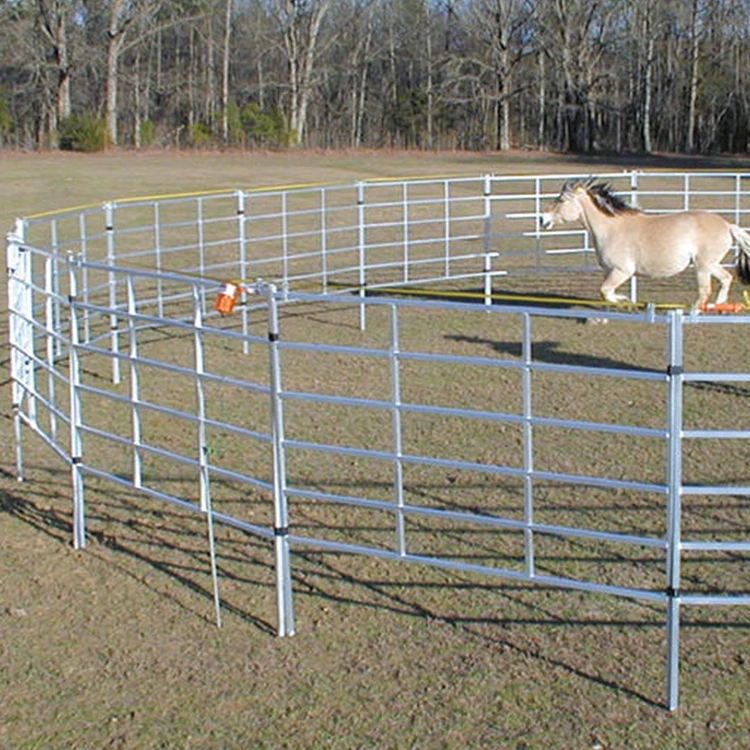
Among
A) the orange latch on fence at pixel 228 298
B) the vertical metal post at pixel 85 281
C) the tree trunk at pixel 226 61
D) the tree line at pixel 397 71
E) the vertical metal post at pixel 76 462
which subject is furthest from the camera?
A: the tree trunk at pixel 226 61

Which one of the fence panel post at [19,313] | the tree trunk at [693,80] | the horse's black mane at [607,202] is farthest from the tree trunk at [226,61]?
the fence panel post at [19,313]

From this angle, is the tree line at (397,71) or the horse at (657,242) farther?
the tree line at (397,71)

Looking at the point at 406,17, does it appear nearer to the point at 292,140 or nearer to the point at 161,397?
the point at 292,140

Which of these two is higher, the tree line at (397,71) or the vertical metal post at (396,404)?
the tree line at (397,71)

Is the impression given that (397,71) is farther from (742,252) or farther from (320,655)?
(320,655)

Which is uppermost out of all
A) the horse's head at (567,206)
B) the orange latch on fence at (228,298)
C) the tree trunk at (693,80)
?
the tree trunk at (693,80)

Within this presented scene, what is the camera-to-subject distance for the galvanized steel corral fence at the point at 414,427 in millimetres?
5488

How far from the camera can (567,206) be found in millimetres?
13570

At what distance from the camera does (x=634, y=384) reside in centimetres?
1066

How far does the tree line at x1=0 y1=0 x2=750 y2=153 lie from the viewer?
178ft

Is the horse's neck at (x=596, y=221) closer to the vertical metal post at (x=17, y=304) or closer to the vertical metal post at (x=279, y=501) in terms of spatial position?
the vertical metal post at (x=17, y=304)

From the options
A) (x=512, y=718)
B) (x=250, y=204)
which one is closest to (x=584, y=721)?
(x=512, y=718)

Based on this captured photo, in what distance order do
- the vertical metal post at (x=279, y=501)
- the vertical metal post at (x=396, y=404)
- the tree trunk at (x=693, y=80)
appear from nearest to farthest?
1. the vertical metal post at (x=396, y=404)
2. the vertical metal post at (x=279, y=501)
3. the tree trunk at (x=693, y=80)

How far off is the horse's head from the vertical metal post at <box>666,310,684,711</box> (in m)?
8.75
